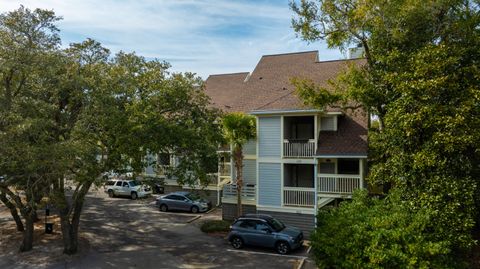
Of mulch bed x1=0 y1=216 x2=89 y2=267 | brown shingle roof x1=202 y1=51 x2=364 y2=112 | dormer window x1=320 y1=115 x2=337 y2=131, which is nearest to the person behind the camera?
mulch bed x1=0 y1=216 x2=89 y2=267

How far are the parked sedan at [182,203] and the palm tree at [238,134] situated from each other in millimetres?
5391

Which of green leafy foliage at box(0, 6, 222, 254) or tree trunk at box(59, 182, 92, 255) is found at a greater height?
green leafy foliage at box(0, 6, 222, 254)

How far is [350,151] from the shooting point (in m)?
21.0

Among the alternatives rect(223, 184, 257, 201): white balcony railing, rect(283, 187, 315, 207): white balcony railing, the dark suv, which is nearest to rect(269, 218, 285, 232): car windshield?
the dark suv

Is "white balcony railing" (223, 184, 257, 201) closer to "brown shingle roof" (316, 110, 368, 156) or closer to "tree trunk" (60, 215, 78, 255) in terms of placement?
"brown shingle roof" (316, 110, 368, 156)

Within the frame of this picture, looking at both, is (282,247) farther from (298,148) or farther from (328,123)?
(328,123)

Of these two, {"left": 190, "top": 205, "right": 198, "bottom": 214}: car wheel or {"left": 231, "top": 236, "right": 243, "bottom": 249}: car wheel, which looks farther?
{"left": 190, "top": 205, "right": 198, "bottom": 214}: car wheel

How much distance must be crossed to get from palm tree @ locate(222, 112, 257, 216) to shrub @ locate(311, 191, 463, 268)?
10.9 metres

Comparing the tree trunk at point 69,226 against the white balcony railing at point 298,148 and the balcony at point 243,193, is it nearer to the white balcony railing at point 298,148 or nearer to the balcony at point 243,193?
the balcony at point 243,193

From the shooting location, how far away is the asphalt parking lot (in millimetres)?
17953

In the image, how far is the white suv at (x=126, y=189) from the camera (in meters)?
34.8

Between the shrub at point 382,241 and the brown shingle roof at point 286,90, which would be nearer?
the shrub at point 382,241

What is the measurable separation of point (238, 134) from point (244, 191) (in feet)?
13.2

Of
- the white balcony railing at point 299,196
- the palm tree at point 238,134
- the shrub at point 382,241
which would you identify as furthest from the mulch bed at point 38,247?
the shrub at point 382,241
